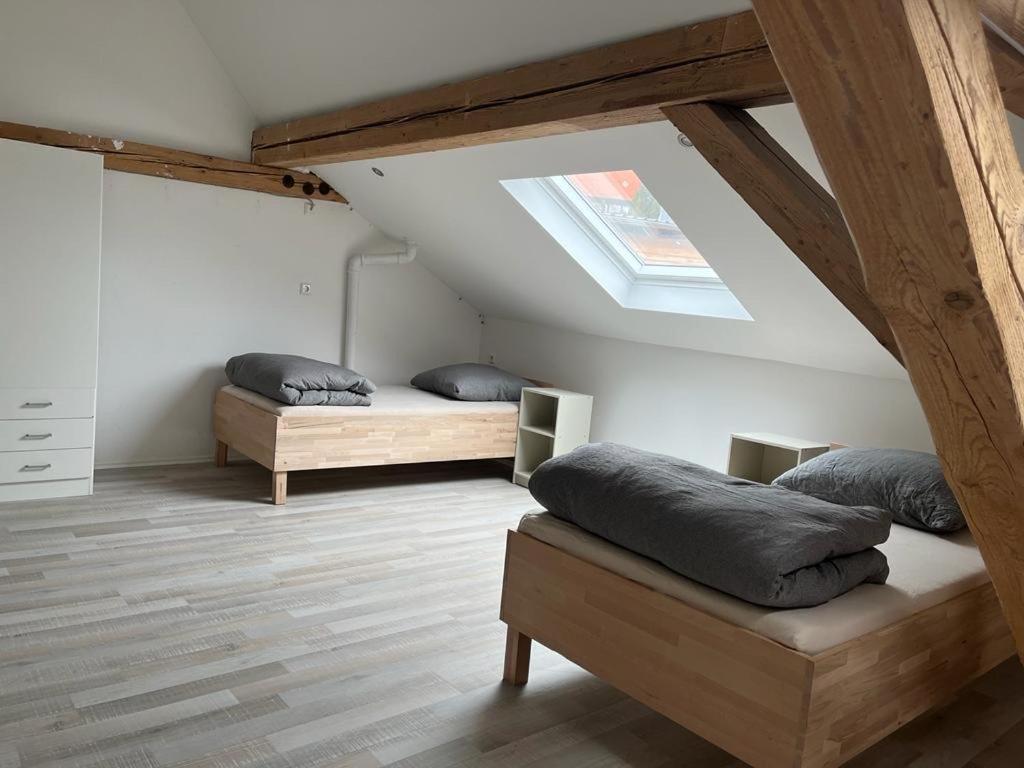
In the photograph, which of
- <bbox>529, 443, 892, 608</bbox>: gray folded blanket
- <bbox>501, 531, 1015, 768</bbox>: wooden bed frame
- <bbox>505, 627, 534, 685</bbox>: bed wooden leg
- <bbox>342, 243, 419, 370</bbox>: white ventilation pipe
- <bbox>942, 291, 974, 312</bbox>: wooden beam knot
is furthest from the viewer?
<bbox>342, 243, 419, 370</bbox>: white ventilation pipe

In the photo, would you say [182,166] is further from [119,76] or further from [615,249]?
[615,249]

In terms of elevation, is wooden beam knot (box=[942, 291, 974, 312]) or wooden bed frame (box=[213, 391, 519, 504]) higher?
wooden beam knot (box=[942, 291, 974, 312])

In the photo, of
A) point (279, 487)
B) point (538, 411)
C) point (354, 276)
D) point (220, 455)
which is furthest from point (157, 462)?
point (538, 411)

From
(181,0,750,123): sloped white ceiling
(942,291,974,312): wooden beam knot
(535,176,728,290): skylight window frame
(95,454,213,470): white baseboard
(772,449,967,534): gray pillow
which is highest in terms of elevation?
(181,0,750,123): sloped white ceiling

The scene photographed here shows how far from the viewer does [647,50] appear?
238 centimetres

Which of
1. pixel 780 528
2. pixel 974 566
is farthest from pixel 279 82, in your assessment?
pixel 974 566

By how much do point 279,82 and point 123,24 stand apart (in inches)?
33.9

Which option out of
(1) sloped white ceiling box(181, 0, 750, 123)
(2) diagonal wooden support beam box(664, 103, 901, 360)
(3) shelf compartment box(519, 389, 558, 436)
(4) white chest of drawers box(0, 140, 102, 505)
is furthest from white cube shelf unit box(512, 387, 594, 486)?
(2) diagonal wooden support beam box(664, 103, 901, 360)

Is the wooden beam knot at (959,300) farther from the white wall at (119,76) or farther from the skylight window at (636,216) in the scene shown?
the white wall at (119,76)

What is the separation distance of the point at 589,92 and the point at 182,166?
280 centimetres

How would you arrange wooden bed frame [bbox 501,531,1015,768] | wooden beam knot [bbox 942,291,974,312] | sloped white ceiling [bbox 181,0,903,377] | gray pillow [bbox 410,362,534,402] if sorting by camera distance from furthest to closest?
gray pillow [bbox 410,362,534,402] → sloped white ceiling [bbox 181,0,903,377] → wooden bed frame [bbox 501,531,1015,768] → wooden beam knot [bbox 942,291,974,312]

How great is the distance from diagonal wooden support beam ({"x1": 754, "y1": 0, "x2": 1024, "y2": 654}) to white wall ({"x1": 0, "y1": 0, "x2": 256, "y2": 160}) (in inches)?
162

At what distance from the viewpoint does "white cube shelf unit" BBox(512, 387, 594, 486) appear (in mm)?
4805

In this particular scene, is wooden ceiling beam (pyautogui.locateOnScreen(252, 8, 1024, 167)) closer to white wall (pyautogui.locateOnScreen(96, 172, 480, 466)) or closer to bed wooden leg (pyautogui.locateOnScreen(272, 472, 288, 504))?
white wall (pyautogui.locateOnScreen(96, 172, 480, 466))
